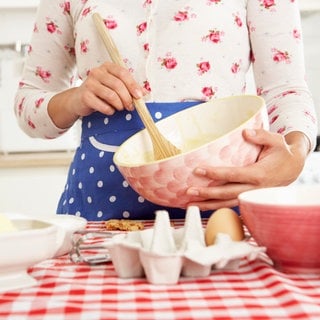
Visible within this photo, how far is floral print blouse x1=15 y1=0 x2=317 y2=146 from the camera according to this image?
3.05ft

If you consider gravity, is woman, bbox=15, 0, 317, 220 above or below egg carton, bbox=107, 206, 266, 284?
above

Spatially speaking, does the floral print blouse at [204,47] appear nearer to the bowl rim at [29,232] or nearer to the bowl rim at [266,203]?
the bowl rim at [266,203]

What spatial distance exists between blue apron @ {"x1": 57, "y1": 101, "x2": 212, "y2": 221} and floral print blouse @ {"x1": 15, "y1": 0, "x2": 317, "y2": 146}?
52mm

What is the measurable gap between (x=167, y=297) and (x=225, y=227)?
0.37 feet

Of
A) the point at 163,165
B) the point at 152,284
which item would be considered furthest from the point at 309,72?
the point at 152,284

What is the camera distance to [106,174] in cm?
90

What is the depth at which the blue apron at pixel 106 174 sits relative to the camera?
87 cm

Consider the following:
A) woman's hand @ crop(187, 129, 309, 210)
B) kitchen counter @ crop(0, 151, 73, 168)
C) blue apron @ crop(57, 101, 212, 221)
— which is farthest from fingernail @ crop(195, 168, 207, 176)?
kitchen counter @ crop(0, 151, 73, 168)

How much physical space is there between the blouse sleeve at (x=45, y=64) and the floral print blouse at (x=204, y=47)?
0.09 feet

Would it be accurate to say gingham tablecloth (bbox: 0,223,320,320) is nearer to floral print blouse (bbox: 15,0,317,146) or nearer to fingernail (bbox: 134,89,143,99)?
fingernail (bbox: 134,89,143,99)

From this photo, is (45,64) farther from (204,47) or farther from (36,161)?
(36,161)

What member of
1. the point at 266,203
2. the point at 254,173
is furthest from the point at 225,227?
the point at 254,173

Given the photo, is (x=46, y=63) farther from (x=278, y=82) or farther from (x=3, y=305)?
(x=3, y=305)

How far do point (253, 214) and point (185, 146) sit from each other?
0.97ft
